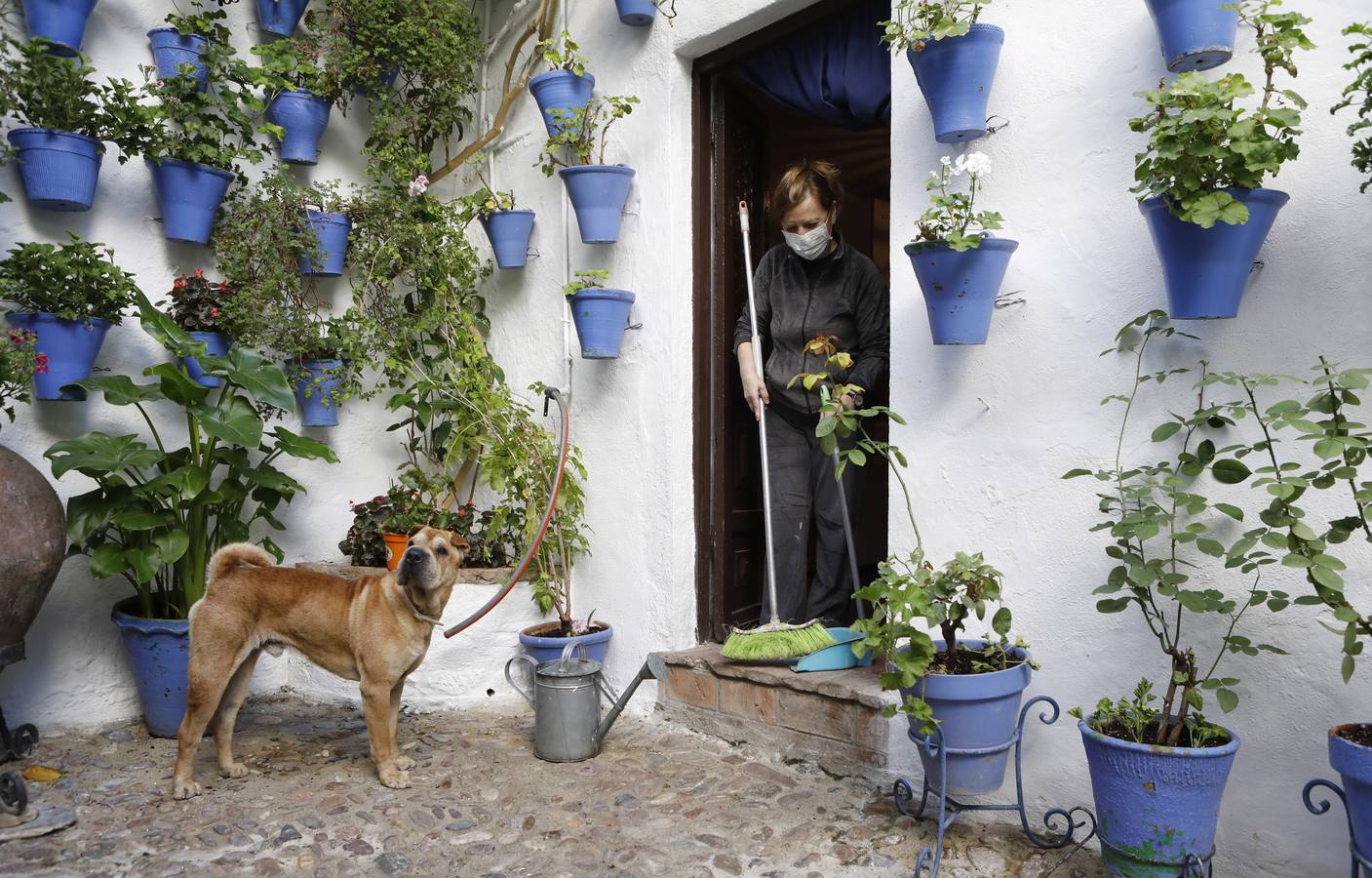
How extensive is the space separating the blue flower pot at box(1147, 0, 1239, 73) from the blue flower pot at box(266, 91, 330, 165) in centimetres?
324

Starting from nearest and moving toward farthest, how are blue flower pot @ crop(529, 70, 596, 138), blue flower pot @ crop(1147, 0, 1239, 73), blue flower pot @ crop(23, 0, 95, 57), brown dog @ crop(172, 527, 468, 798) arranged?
blue flower pot @ crop(1147, 0, 1239, 73), brown dog @ crop(172, 527, 468, 798), blue flower pot @ crop(23, 0, 95, 57), blue flower pot @ crop(529, 70, 596, 138)

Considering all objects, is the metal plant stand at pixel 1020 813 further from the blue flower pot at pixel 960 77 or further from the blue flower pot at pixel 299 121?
the blue flower pot at pixel 299 121

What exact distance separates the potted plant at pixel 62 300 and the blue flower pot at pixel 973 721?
3.04 meters

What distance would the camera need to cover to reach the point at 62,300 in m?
3.20

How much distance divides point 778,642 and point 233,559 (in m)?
1.83

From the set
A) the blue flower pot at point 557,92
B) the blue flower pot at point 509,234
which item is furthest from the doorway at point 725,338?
the blue flower pot at point 509,234

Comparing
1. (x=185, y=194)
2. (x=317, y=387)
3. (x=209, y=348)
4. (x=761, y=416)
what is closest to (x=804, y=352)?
(x=761, y=416)

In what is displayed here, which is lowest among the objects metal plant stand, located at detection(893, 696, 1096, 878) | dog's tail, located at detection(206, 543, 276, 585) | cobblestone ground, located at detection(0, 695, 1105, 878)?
cobblestone ground, located at detection(0, 695, 1105, 878)

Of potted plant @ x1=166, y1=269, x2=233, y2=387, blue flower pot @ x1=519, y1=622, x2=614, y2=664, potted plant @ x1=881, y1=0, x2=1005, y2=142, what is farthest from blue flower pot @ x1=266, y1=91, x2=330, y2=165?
potted plant @ x1=881, y1=0, x2=1005, y2=142

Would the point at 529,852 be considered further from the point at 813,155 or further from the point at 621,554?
the point at 813,155

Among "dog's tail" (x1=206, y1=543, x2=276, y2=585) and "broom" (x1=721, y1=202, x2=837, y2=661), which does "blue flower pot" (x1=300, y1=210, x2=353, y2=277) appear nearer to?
"dog's tail" (x1=206, y1=543, x2=276, y2=585)

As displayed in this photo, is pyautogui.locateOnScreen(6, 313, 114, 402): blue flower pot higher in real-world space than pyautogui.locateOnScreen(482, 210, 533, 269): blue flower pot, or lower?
lower

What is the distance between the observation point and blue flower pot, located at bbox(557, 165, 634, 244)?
3.50 metres

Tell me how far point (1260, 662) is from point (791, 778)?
1.43 meters
